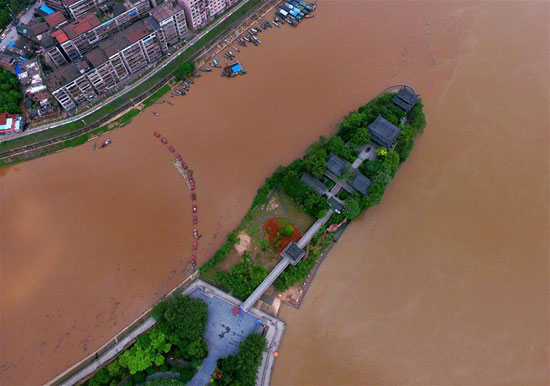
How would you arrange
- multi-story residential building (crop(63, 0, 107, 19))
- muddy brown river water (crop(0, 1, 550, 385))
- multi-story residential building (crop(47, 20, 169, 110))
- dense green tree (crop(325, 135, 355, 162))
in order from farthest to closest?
multi-story residential building (crop(63, 0, 107, 19)) < multi-story residential building (crop(47, 20, 169, 110)) < dense green tree (crop(325, 135, 355, 162)) < muddy brown river water (crop(0, 1, 550, 385))

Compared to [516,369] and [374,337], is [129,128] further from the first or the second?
[516,369]

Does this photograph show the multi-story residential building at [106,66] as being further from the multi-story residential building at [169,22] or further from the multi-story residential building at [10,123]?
the multi-story residential building at [10,123]

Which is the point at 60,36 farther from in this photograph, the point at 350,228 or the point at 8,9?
the point at 350,228

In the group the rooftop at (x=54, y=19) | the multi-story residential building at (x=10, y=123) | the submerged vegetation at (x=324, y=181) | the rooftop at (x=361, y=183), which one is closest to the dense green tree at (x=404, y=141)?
the submerged vegetation at (x=324, y=181)

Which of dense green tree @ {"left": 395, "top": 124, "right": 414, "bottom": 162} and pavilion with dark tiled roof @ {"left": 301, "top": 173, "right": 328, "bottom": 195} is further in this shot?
dense green tree @ {"left": 395, "top": 124, "right": 414, "bottom": 162}

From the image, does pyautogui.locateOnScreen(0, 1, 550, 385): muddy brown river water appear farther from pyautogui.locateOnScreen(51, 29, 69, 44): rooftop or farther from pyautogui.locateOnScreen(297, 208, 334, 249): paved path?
pyautogui.locateOnScreen(51, 29, 69, 44): rooftop

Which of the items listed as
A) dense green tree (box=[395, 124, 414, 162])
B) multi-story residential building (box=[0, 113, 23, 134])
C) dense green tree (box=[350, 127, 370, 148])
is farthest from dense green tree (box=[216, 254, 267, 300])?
multi-story residential building (box=[0, 113, 23, 134])
